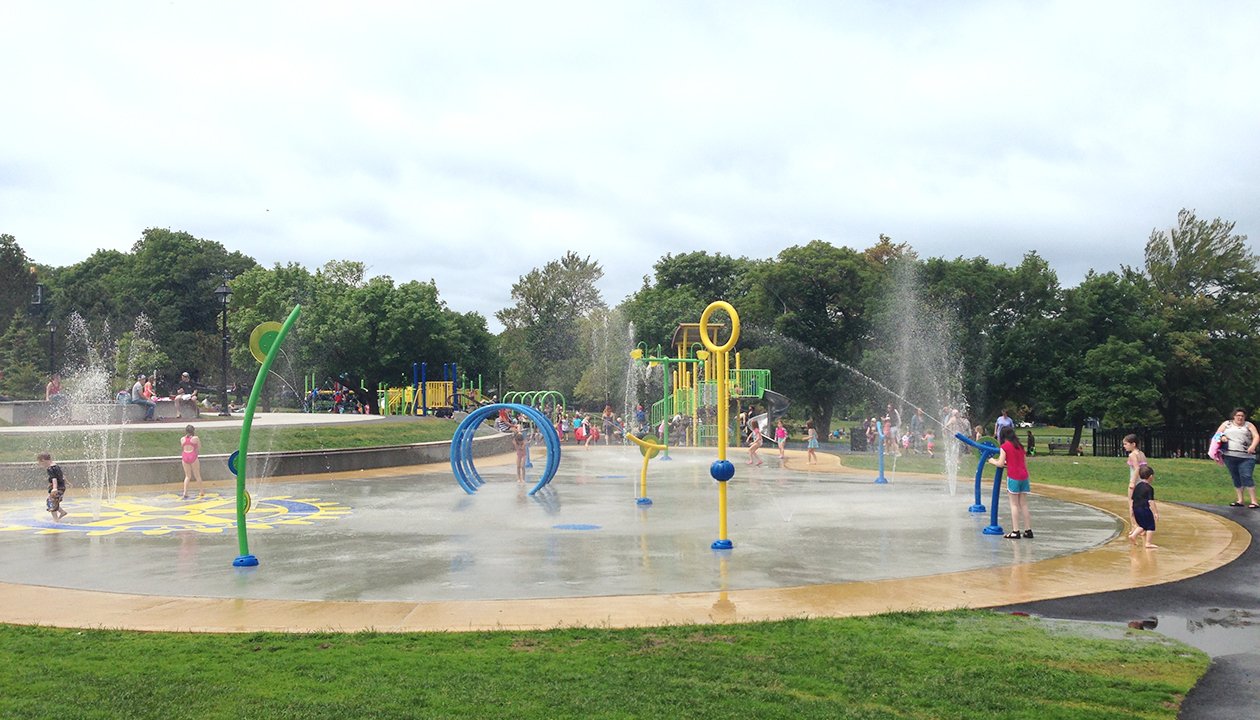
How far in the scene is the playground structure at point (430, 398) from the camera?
50281 mm

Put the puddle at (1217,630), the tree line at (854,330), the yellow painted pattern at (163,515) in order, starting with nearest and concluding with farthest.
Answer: the puddle at (1217,630) < the yellow painted pattern at (163,515) < the tree line at (854,330)

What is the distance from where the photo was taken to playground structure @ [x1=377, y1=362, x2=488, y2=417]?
5028 cm

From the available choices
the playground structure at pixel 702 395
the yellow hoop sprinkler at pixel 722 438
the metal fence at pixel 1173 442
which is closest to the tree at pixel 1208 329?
the metal fence at pixel 1173 442

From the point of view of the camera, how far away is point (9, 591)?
1037 cm

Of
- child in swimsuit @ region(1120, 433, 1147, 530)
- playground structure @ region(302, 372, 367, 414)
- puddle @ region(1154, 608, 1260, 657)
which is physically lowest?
puddle @ region(1154, 608, 1260, 657)

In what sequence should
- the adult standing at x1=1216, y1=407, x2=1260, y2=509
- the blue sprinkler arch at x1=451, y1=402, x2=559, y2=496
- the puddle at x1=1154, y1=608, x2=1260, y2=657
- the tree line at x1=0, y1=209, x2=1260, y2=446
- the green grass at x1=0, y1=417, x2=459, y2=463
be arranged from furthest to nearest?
the tree line at x1=0, y1=209, x2=1260, y2=446 → the green grass at x1=0, y1=417, x2=459, y2=463 → the blue sprinkler arch at x1=451, y1=402, x2=559, y2=496 → the adult standing at x1=1216, y1=407, x2=1260, y2=509 → the puddle at x1=1154, y1=608, x2=1260, y2=657

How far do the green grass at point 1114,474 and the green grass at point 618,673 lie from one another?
1398 centimetres

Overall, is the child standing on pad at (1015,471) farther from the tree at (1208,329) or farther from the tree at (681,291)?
the tree at (681,291)

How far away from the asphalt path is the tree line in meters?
35.8

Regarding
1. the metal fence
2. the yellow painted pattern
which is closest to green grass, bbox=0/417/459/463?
the yellow painted pattern

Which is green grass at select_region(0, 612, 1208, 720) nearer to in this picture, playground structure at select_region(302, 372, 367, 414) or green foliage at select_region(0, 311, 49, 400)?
playground structure at select_region(302, 372, 367, 414)

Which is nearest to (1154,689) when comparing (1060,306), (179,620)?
(179,620)

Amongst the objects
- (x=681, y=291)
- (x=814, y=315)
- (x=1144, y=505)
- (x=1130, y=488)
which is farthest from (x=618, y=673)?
(x=681, y=291)

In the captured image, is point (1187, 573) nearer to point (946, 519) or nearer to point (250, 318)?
point (946, 519)
